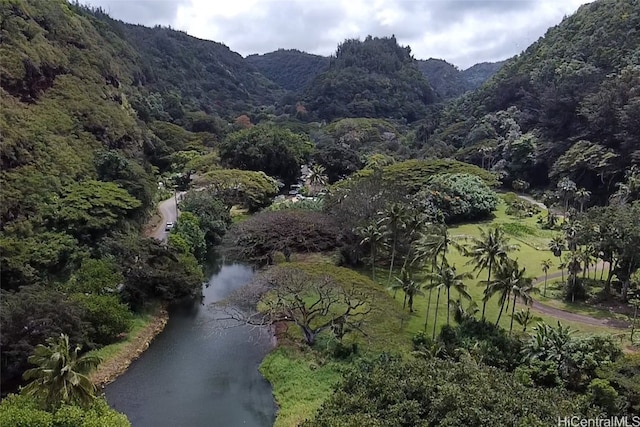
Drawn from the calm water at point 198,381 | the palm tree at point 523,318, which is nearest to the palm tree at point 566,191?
the palm tree at point 523,318

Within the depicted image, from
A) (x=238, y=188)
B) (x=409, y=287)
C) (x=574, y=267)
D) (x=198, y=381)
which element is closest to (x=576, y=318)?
(x=574, y=267)

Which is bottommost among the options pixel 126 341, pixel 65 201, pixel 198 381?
pixel 198 381

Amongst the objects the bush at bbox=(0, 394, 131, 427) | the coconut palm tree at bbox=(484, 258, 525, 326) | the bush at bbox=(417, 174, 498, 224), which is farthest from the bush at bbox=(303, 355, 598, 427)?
the bush at bbox=(417, 174, 498, 224)

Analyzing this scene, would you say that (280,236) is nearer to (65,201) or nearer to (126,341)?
(126,341)

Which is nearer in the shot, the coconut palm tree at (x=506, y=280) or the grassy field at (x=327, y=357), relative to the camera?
the grassy field at (x=327, y=357)

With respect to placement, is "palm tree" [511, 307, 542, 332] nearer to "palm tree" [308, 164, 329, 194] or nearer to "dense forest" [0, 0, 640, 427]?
"dense forest" [0, 0, 640, 427]

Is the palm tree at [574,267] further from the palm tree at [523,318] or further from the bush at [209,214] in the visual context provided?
the bush at [209,214]

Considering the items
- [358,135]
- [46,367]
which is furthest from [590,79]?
[46,367]
